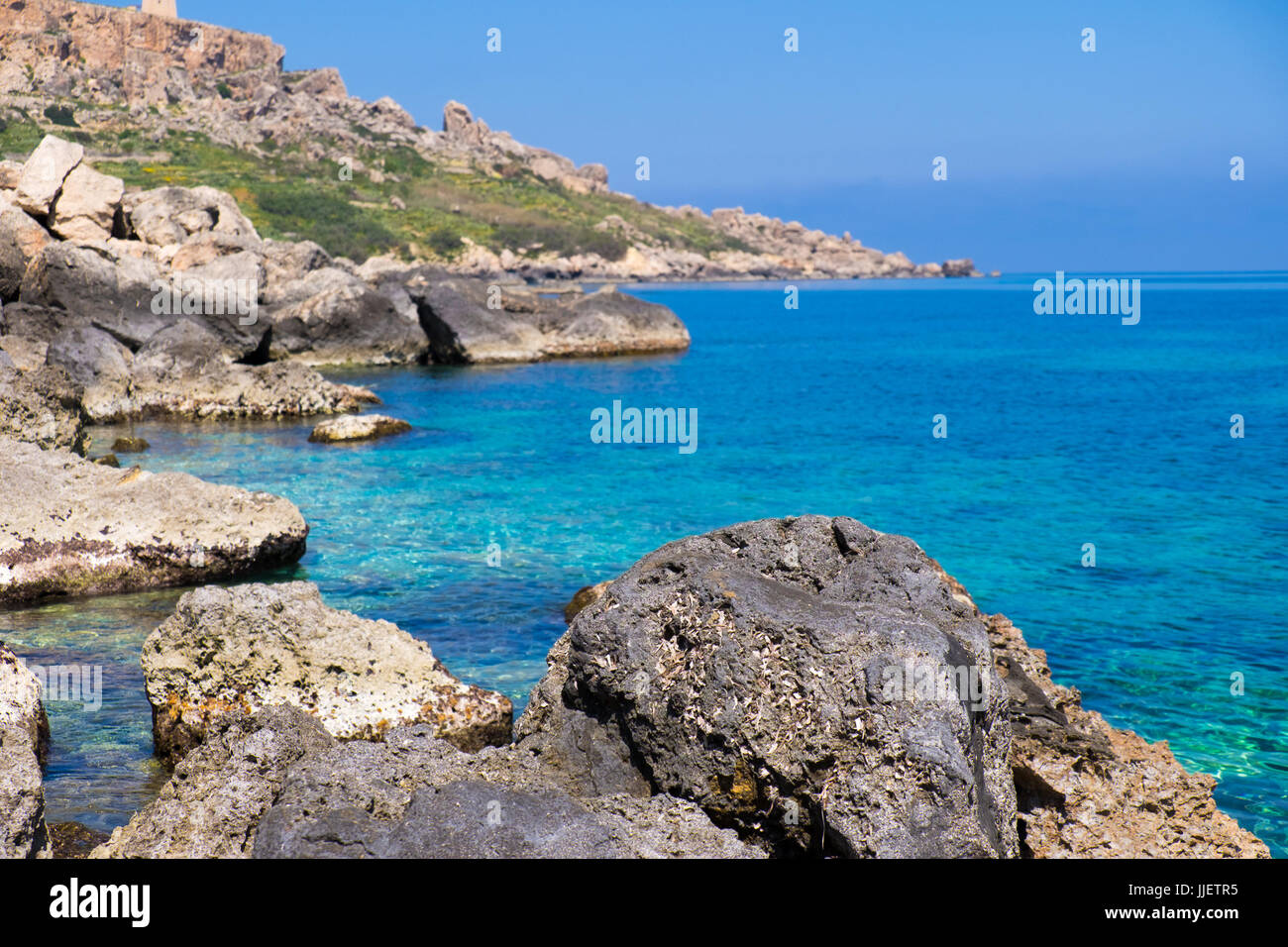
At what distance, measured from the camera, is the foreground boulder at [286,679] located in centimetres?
1038

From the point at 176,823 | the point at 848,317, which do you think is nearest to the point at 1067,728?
the point at 176,823

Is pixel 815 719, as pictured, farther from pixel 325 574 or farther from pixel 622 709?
pixel 325 574

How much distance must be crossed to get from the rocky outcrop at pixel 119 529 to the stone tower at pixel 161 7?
7571 inches

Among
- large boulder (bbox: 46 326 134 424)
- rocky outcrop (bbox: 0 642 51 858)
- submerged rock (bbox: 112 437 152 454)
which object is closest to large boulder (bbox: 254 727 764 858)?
rocky outcrop (bbox: 0 642 51 858)

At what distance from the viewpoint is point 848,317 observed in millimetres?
120562

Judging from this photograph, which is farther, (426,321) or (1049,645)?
(426,321)

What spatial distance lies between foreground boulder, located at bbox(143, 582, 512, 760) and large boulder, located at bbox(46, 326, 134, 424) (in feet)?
77.0

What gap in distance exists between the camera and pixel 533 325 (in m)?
57.0

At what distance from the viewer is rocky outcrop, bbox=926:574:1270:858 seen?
24.9ft

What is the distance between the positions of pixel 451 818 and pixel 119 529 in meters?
12.2

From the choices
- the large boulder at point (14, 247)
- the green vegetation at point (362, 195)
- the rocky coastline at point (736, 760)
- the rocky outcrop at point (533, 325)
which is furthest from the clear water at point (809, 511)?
the green vegetation at point (362, 195)

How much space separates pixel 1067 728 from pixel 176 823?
6.14 metres

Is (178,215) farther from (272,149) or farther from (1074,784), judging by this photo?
(272,149)

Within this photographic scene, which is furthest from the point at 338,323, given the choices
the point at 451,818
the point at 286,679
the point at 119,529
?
the point at 451,818
